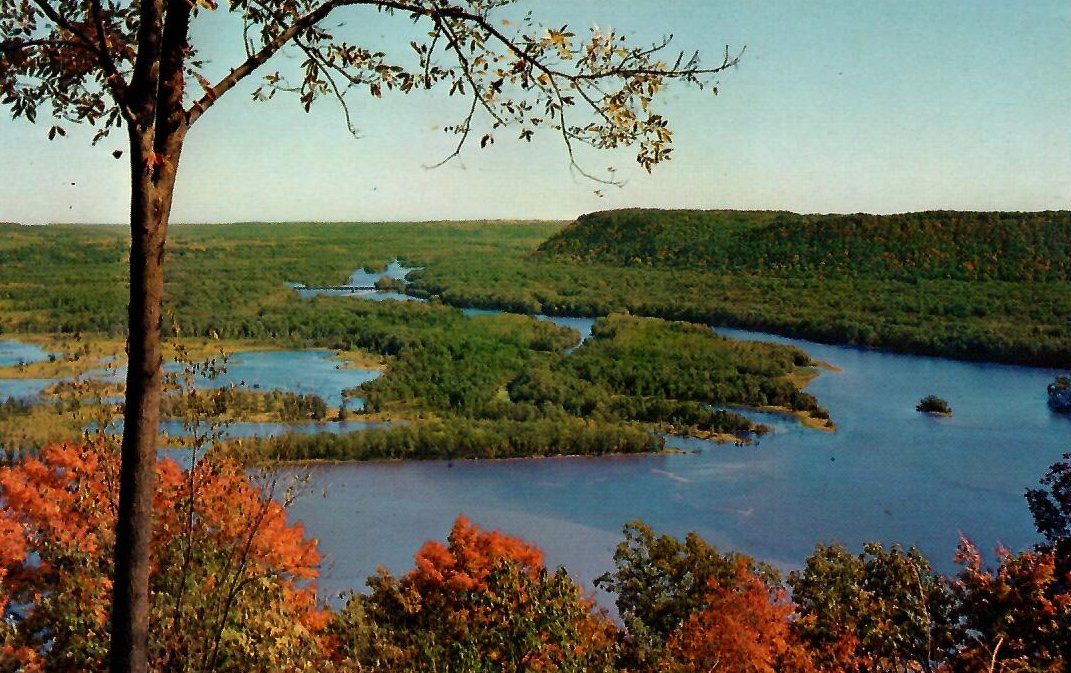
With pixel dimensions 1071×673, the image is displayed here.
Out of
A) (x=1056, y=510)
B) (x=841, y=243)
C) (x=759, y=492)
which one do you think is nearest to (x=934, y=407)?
(x=759, y=492)

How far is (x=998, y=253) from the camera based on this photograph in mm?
39469

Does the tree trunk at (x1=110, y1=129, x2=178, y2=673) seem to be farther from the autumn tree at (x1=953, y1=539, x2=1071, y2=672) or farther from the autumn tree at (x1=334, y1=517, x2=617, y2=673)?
the autumn tree at (x1=953, y1=539, x2=1071, y2=672)

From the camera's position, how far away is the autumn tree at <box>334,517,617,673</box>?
6.37 metres

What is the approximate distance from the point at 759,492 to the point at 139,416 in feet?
64.7

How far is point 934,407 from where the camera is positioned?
27344 mm

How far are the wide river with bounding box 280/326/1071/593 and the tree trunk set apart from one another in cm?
1242

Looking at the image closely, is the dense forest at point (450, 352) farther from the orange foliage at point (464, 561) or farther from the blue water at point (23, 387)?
the orange foliage at point (464, 561)

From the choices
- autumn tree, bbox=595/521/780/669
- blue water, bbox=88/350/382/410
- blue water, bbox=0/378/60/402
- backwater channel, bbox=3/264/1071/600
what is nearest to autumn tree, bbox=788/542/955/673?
autumn tree, bbox=595/521/780/669

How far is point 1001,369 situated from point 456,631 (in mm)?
29224

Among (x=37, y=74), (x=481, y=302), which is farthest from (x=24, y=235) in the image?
(x=37, y=74)

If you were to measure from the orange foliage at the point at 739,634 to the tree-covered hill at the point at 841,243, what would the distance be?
32.3 metres

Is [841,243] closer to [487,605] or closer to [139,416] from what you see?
[487,605]

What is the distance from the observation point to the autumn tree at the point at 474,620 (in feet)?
20.9

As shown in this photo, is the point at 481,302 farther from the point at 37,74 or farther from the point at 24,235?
the point at 37,74
